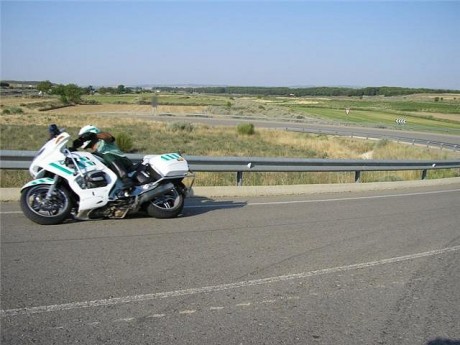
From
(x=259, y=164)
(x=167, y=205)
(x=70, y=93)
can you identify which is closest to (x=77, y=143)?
(x=167, y=205)

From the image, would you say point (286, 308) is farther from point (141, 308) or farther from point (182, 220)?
point (182, 220)

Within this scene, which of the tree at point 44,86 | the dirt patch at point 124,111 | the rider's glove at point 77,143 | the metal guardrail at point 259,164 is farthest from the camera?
the tree at point 44,86

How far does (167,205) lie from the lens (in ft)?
24.7

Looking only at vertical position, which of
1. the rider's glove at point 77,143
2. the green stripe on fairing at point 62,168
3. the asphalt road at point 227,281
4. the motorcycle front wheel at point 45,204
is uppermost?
the rider's glove at point 77,143

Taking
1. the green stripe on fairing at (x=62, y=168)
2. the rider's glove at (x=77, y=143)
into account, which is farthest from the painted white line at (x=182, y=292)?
the rider's glove at (x=77, y=143)

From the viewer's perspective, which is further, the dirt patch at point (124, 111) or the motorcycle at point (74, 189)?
the dirt patch at point (124, 111)

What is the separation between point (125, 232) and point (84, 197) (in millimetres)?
769

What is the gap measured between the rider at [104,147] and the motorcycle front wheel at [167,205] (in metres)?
0.56

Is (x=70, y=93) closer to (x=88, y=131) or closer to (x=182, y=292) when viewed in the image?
(x=88, y=131)

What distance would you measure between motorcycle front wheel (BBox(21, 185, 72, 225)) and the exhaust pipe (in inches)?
42.2

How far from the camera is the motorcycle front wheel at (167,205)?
24.2 ft

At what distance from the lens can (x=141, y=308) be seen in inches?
164

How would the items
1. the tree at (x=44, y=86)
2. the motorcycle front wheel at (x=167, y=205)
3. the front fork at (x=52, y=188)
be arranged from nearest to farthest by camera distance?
the front fork at (x=52, y=188), the motorcycle front wheel at (x=167, y=205), the tree at (x=44, y=86)

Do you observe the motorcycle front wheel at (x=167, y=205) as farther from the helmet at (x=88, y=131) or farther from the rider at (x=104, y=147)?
the helmet at (x=88, y=131)
